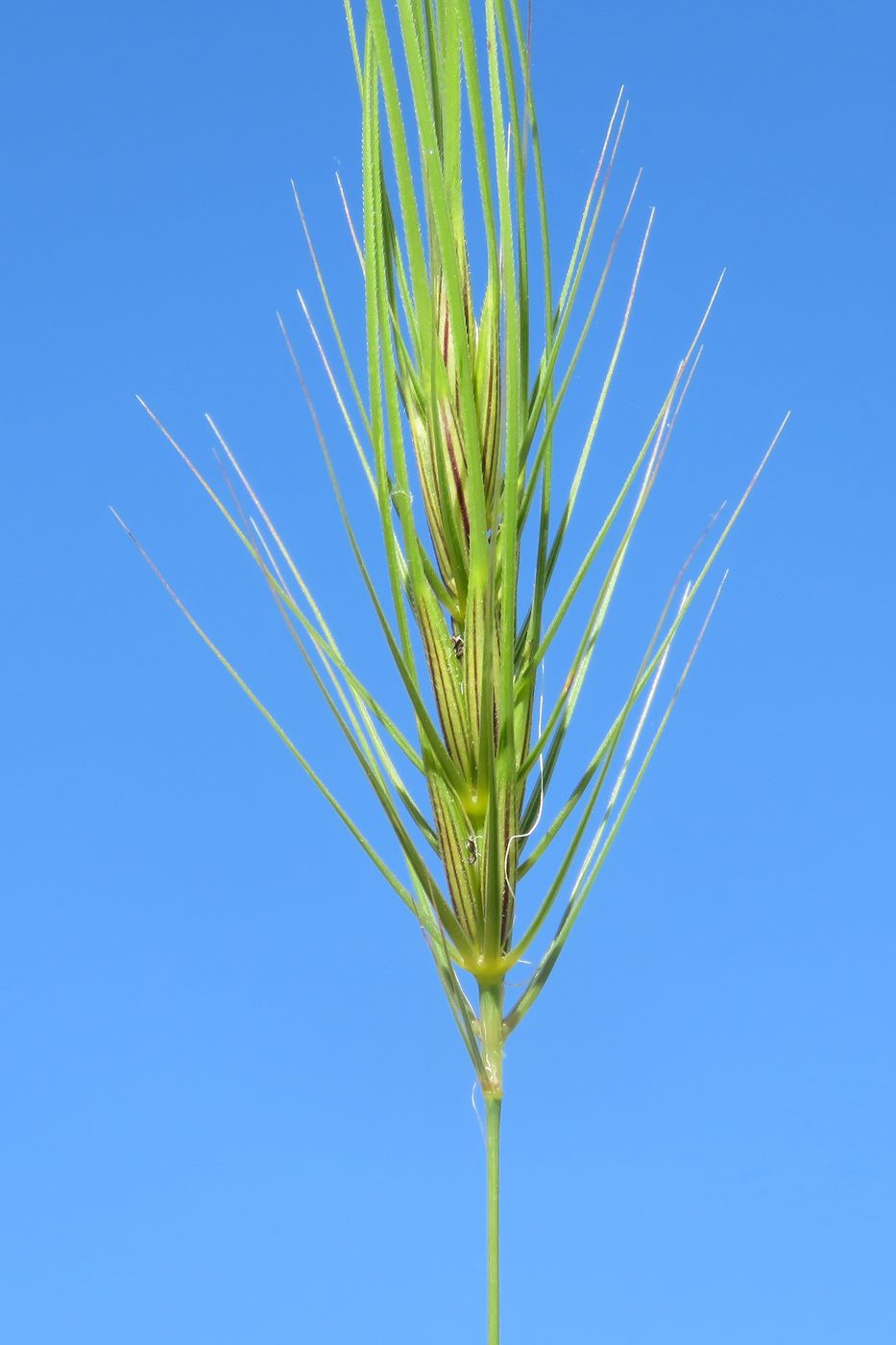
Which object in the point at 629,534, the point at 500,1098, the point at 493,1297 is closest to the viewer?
the point at 493,1297

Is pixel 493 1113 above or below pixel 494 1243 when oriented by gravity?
above

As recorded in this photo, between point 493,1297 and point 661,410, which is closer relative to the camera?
point 493,1297

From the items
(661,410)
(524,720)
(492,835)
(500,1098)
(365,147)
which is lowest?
(500,1098)

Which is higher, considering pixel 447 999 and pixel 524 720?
pixel 524 720

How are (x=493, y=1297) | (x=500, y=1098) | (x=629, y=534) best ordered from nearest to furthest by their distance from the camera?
(x=493, y=1297)
(x=500, y=1098)
(x=629, y=534)

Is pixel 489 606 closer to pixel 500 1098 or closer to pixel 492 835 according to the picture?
pixel 492 835

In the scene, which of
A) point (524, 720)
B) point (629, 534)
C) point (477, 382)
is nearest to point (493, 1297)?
point (524, 720)
